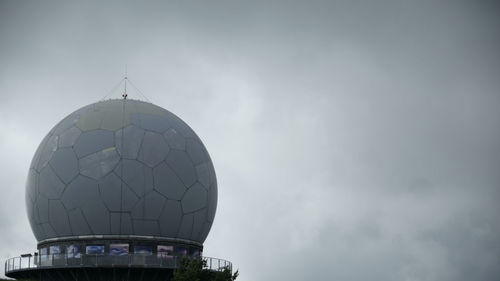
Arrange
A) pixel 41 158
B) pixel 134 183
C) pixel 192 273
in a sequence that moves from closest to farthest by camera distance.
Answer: pixel 192 273
pixel 134 183
pixel 41 158

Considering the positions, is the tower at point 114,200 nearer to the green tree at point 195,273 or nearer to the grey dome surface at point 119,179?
the grey dome surface at point 119,179

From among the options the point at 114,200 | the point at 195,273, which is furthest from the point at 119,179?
the point at 195,273

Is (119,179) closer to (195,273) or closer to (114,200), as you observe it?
(114,200)


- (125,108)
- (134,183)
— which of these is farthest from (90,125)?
(134,183)

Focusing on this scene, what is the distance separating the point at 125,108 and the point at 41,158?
16.6 feet

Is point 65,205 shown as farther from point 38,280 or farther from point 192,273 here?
point 192,273

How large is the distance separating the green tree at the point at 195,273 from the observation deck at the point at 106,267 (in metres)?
0.79

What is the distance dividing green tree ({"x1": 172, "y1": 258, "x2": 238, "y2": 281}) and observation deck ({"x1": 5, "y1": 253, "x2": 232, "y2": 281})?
31.2 inches

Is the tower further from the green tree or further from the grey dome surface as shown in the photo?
the green tree

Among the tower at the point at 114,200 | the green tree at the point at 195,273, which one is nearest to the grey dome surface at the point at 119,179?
the tower at the point at 114,200

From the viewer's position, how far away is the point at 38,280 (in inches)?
1264

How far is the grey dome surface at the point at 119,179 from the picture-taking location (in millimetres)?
30125

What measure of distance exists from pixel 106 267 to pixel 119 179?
14.2 ft

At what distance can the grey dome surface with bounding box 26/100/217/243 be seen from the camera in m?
30.1
